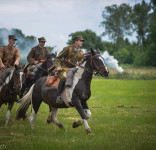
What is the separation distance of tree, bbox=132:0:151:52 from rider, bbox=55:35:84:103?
67738 mm

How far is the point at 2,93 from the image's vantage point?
10781 mm

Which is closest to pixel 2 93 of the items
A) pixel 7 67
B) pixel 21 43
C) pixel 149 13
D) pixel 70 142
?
pixel 7 67

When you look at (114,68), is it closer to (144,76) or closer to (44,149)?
(144,76)

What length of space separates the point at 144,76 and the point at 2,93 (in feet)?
136

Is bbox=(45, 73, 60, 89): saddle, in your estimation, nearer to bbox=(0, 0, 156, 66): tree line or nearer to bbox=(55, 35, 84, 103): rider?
bbox=(55, 35, 84, 103): rider

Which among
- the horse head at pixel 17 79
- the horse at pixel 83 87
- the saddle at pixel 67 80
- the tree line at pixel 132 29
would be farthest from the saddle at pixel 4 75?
the tree line at pixel 132 29

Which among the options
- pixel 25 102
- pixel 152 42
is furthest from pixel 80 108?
pixel 152 42

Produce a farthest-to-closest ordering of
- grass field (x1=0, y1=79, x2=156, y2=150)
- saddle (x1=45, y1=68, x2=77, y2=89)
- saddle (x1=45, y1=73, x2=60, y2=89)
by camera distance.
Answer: saddle (x1=45, y1=73, x2=60, y2=89), saddle (x1=45, y1=68, x2=77, y2=89), grass field (x1=0, y1=79, x2=156, y2=150)

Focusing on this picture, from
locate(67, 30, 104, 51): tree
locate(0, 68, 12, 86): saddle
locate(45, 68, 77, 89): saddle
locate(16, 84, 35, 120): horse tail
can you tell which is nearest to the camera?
locate(45, 68, 77, 89): saddle

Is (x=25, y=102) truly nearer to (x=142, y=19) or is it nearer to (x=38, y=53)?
(x=38, y=53)

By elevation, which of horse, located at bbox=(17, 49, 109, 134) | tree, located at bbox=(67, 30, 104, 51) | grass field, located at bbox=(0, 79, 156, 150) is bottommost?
grass field, located at bbox=(0, 79, 156, 150)

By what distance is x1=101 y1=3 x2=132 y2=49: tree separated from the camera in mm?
78812

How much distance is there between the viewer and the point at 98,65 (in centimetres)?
890

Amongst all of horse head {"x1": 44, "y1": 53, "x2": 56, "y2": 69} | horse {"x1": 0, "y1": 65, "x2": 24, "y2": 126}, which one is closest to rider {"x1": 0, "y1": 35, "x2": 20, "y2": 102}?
horse {"x1": 0, "y1": 65, "x2": 24, "y2": 126}
